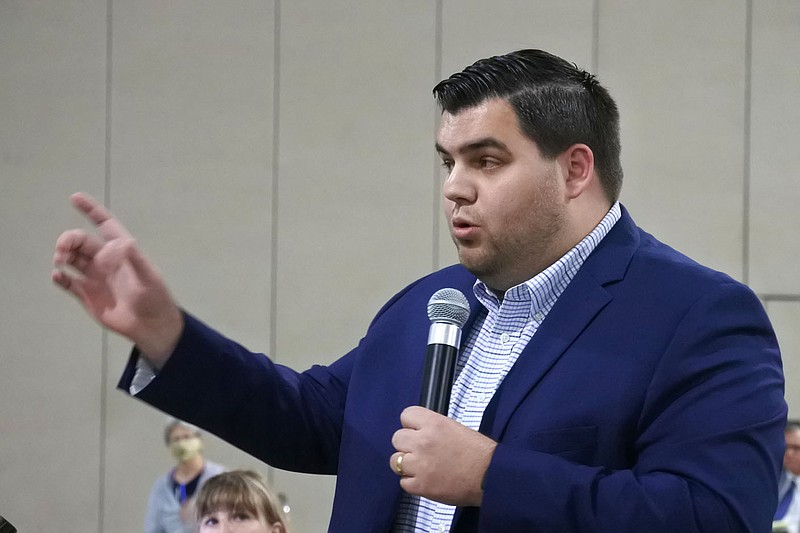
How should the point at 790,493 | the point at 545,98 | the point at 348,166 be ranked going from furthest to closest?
the point at 348,166
the point at 790,493
the point at 545,98

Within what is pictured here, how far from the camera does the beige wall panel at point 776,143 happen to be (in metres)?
8.12

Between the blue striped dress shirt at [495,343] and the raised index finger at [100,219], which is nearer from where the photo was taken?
the raised index finger at [100,219]

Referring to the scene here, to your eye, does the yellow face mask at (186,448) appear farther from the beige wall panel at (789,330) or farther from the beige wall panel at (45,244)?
the beige wall panel at (789,330)

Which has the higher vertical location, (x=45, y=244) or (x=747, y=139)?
(x=747, y=139)

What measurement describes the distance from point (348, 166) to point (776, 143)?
3.15 meters

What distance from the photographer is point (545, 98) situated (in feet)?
6.53

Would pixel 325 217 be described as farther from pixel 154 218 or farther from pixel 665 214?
pixel 665 214

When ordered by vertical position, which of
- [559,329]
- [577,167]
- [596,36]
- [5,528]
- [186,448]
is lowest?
[186,448]

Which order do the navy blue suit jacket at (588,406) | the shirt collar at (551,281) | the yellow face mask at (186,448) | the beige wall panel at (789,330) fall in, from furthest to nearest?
the beige wall panel at (789,330) → the yellow face mask at (186,448) → the shirt collar at (551,281) → the navy blue suit jacket at (588,406)

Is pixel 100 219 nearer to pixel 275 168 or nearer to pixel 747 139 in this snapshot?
pixel 275 168

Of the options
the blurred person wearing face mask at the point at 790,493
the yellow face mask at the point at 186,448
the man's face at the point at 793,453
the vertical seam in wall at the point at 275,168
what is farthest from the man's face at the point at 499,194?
the vertical seam in wall at the point at 275,168

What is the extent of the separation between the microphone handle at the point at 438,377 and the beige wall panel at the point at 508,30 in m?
6.36

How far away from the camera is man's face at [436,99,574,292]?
1.93 metres

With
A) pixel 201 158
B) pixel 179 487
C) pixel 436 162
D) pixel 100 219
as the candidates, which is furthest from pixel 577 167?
pixel 201 158
